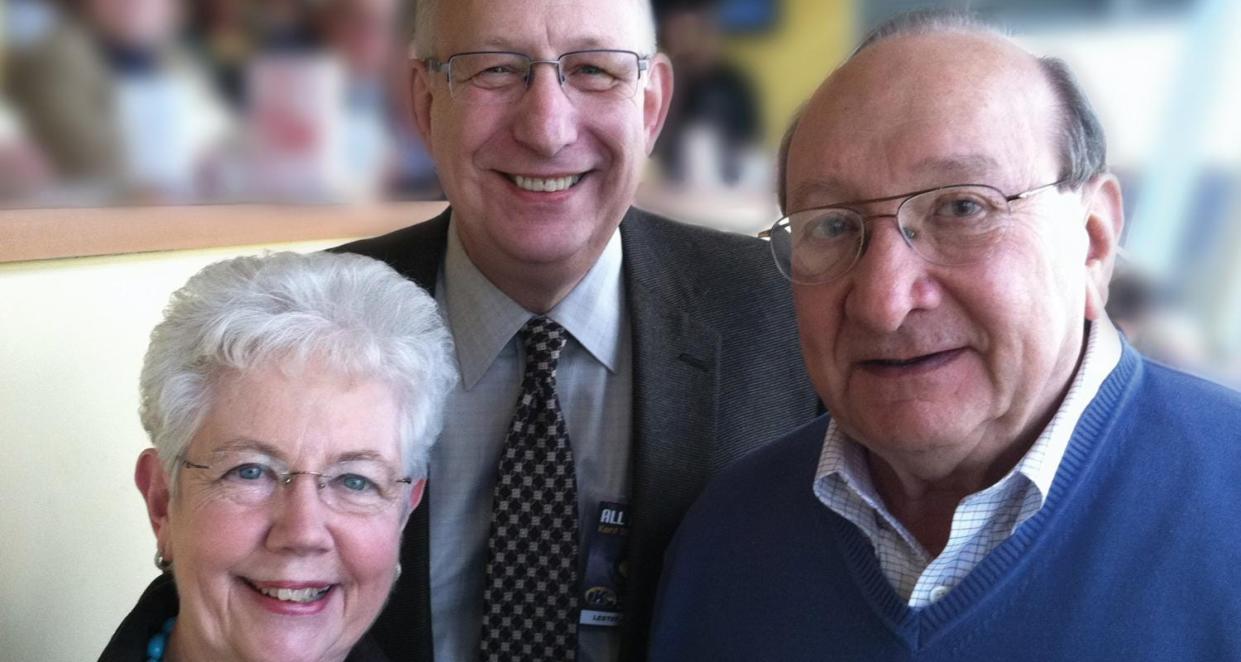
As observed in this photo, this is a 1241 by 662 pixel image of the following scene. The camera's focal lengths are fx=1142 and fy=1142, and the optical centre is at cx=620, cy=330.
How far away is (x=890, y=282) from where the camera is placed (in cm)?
124

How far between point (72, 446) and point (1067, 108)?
1.61m

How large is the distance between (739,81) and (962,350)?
3.69 metres

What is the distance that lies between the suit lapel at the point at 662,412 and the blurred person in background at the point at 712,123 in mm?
2554

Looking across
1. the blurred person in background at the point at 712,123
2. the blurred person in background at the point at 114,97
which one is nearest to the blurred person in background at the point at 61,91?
the blurred person in background at the point at 114,97

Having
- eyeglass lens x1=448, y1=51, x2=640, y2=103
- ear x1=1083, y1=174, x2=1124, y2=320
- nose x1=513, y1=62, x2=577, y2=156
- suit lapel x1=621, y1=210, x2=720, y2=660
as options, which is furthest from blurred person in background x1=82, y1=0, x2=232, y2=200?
ear x1=1083, y1=174, x2=1124, y2=320

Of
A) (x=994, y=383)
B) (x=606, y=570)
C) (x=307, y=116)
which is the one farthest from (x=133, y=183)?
(x=994, y=383)

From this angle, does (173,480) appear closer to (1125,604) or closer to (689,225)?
(689,225)

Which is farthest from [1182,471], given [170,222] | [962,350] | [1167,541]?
[170,222]

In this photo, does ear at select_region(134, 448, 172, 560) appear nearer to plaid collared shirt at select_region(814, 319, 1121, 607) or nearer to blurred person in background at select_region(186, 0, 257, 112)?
blurred person in background at select_region(186, 0, 257, 112)

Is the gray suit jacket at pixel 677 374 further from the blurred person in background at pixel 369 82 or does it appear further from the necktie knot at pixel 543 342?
the blurred person in background at pixel 369 82

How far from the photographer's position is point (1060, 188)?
1239mm

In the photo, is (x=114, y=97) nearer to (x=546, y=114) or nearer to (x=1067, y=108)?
(x=546, y=114)

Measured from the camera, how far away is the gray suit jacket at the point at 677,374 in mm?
1719

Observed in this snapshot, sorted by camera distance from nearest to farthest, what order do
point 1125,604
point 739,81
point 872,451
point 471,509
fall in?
point 1125,604 → point 872,451 → point 471,509 → point 739,81
